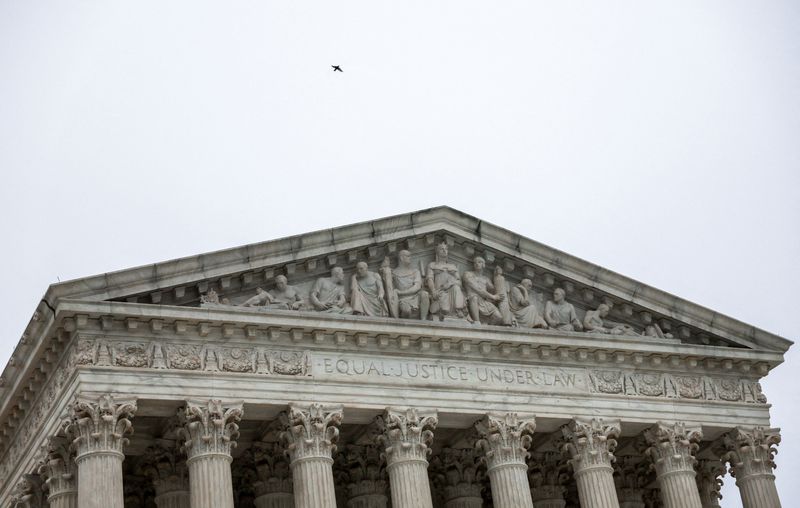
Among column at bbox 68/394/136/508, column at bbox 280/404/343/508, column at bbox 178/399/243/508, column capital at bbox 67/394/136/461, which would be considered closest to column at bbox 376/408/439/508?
column at bbox 280/404/343/508

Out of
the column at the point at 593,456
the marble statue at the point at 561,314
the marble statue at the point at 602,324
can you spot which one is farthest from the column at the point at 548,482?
the marble statue at the point at 561,314

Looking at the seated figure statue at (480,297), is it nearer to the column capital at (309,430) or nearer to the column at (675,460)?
the column capital at (309,430)

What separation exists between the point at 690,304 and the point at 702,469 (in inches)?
227

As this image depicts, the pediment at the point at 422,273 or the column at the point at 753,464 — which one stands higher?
the pediment at the point at 422,273

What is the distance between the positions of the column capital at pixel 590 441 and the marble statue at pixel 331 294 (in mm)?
7646

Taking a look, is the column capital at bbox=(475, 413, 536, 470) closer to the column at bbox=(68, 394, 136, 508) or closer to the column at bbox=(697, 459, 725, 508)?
the column at bbox=(697, 459, 725, 508)

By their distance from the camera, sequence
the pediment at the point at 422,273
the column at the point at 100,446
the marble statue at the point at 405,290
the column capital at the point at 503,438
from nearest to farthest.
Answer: the column at the point at 100,446 < the pediment at the point at 422,273 < the column capital at the point at 503,438 < the marble statue at the point at 405,290

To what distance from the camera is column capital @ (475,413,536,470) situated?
1532 inches

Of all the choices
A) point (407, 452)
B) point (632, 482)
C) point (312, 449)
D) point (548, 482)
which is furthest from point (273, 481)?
point (632, 482)

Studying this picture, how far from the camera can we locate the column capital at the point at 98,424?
34.1 m

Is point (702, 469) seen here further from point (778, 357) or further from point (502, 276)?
point (502, 276)

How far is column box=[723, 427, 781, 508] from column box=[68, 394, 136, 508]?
19071 millimetres

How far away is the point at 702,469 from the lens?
147 feet

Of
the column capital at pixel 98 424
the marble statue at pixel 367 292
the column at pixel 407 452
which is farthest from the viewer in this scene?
the marble statue at pixel 367 292
